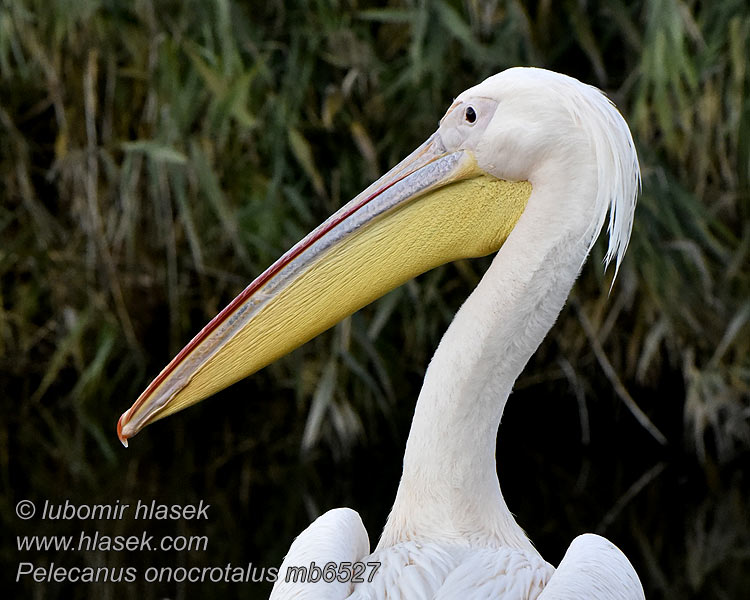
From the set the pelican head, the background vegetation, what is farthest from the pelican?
the background vegetation

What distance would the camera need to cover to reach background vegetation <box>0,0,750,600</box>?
3250 mm

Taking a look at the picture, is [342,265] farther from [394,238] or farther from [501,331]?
[501,331]

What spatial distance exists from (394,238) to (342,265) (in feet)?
0.30

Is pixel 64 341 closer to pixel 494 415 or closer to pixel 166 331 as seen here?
pixel 166 331

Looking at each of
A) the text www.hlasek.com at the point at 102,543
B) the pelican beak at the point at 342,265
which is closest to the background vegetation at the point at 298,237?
the text www.hlasek.com at the point at 102,543

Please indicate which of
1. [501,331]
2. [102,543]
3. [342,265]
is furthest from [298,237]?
[501,331]

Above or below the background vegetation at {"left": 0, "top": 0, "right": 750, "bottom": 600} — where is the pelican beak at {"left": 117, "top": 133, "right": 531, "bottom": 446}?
above

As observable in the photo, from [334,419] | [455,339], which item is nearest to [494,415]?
[455,339]

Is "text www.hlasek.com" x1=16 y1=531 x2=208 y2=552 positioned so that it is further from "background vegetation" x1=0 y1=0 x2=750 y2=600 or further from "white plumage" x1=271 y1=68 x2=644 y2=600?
"white plumage" x1=271 y1=68 x2=644 y2=600

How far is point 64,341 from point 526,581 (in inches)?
98.6

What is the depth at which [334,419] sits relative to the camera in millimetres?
3492

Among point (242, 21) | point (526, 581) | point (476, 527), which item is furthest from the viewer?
point (242, 21)

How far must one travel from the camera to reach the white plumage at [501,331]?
1.52 metres

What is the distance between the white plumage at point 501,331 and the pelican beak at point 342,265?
0.07 metres
